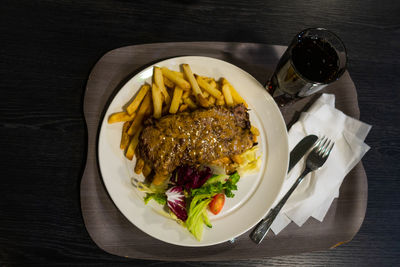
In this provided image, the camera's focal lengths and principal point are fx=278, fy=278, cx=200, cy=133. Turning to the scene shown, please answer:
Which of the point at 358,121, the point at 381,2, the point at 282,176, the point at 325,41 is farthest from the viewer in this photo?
the point at 381,2

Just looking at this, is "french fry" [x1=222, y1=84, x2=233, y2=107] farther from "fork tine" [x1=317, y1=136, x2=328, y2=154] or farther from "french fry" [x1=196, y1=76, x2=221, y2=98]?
"fork tine" [x1=317, y1=136, x2=328, y2=154]

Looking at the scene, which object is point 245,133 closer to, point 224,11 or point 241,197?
point 241,197

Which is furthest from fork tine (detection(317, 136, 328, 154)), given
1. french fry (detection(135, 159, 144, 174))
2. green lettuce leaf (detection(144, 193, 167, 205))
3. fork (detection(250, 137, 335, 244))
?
french fry (detection(135, 159, 144, 174))

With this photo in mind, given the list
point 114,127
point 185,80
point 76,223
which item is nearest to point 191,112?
point 185,80

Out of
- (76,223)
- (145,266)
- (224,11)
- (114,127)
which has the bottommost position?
(145,266)

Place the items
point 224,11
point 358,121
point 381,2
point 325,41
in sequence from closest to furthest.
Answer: point 325,41
point 358,121
point 224,11
point 381,2

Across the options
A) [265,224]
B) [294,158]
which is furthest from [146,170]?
[294,158]
